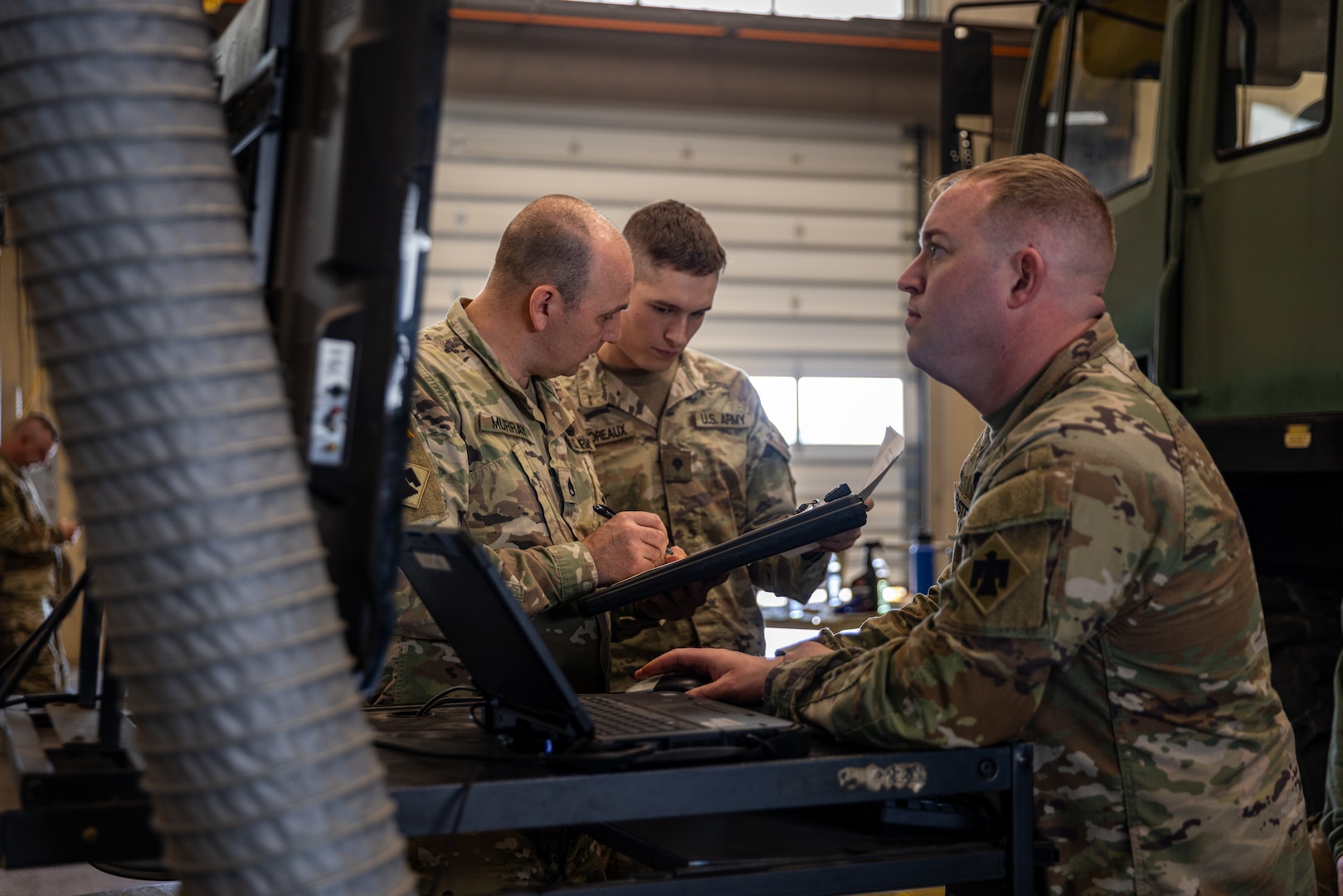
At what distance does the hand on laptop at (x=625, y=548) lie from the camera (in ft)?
7.29

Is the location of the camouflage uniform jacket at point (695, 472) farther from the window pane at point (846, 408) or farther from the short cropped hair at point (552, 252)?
the window pane at point (846, 408)

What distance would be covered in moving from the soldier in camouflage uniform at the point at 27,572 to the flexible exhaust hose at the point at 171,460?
238 inches

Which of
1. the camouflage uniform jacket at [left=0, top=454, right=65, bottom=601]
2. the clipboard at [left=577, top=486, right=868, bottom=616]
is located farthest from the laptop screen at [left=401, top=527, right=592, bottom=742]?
the camouflage uniform jacket at [left=0, top=454, right=65, bottom=601]

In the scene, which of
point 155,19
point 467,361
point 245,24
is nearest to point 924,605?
point 467,361

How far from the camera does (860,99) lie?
823 centimetres

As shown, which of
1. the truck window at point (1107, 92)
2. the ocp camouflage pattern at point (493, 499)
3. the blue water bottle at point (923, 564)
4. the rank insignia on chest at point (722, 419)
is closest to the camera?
the ocp camouflage pattern at point (493, 499)

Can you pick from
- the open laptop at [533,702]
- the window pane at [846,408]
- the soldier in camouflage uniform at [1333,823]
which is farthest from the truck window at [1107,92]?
the window pane at [846,408]

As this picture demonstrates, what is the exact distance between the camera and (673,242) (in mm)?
3031

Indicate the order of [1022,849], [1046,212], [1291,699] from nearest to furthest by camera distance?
[1022,849], [1046,212], [1291,699]

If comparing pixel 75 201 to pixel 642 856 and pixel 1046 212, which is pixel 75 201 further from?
pixel 1046 212

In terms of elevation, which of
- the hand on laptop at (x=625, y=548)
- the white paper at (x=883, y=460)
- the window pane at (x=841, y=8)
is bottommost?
the hand on laptop at (x=625, y=548)

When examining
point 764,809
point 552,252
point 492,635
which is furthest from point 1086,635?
point 552,252

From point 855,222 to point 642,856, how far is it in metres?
7.33

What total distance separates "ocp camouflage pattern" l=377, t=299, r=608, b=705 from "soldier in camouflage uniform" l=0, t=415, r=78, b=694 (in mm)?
4756
